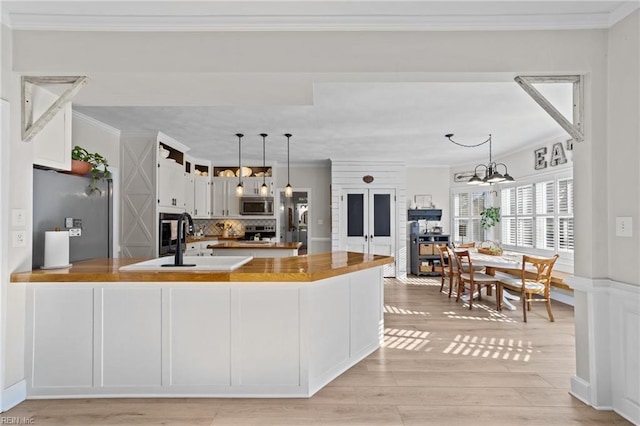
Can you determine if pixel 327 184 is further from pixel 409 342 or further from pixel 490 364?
pixel 490 364

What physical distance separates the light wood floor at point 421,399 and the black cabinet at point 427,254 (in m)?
4.07

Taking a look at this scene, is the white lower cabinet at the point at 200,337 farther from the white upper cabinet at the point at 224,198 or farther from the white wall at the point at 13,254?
the white upper cabinet at the point at 224,198

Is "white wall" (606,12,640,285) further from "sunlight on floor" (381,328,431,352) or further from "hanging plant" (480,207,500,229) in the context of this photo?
"hanging plant" (480,207,500,229)

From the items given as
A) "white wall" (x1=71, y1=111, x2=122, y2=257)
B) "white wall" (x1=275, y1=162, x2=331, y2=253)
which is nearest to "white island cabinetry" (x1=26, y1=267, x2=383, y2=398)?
"white wall" (x1=71, y1=111, x2=122, y2=257)

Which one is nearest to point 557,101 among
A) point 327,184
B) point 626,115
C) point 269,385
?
point 626,115

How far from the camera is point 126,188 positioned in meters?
5.29

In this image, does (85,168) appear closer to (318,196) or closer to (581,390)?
(581,390)

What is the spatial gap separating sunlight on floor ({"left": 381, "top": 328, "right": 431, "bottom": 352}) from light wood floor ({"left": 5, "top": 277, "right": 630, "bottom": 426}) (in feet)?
0.04

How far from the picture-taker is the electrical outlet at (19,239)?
2439mm

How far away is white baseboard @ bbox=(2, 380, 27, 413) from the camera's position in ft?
7.66

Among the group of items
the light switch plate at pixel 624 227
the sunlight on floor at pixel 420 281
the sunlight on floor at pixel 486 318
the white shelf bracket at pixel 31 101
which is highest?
the white shelf bracket at pixel 31 101

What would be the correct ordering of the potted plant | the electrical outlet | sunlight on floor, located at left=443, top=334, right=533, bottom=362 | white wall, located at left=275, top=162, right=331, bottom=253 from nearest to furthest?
the electrical outlet
the potted plant
sunlight on floor, located at left=443, top=334, right=533, bottom=362
white wall, located at left=275, top=162, right=331, bottom=253

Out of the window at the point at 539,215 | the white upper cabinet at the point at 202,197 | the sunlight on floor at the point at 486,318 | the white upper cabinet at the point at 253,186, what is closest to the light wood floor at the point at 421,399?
the sunlight on floor at the point at 486,318

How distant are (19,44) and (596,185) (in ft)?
13.6
